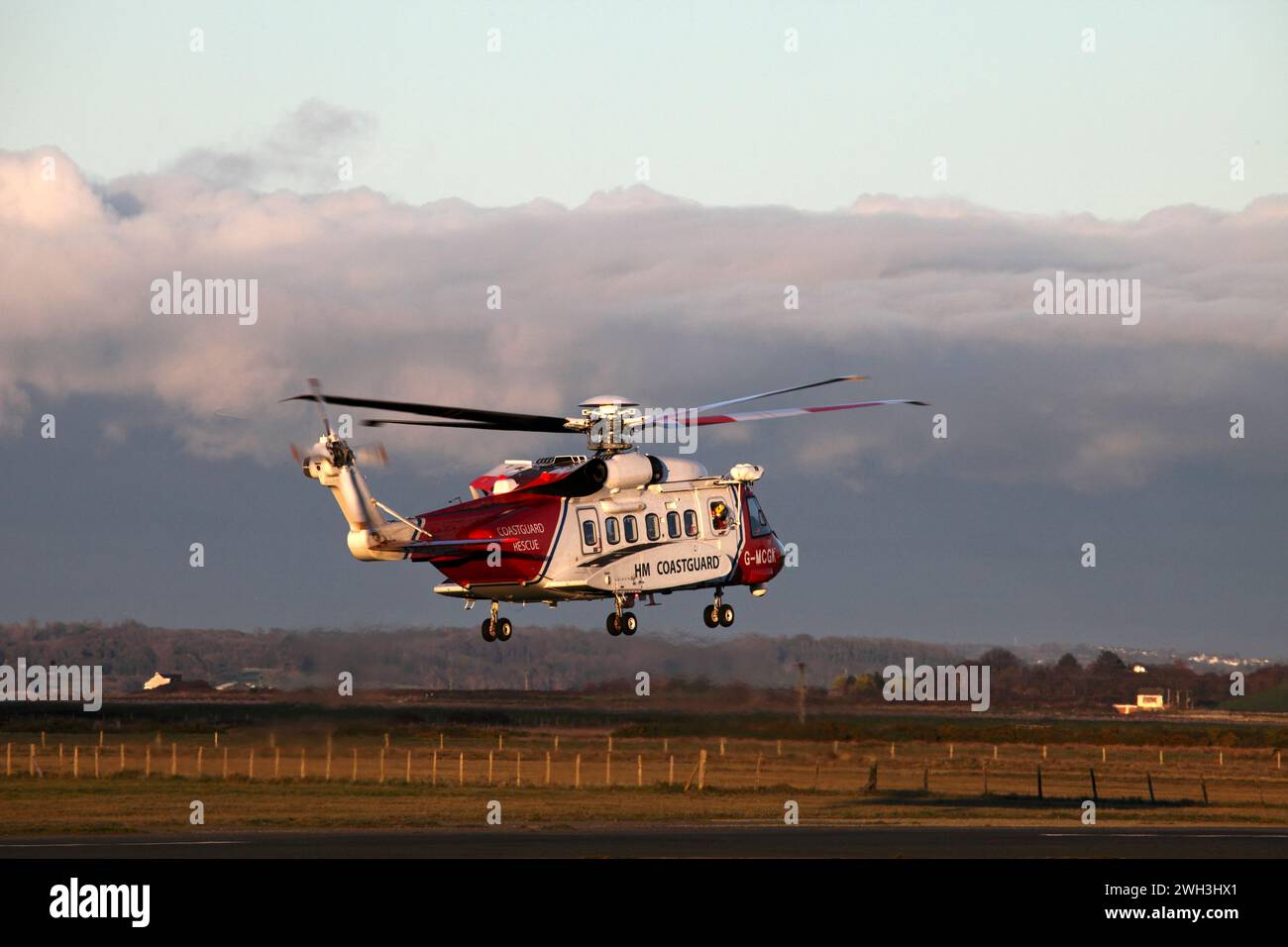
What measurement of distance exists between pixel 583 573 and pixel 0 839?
853 inches

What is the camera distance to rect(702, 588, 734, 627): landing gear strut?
155 ft

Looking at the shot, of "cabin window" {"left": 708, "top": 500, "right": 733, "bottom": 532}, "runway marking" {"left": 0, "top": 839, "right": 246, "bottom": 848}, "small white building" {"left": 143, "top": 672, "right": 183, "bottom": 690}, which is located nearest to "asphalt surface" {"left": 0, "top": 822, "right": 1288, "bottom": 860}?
"runway marking" {"left": 0, "top": 839, "right": 246, "bottom": 848}

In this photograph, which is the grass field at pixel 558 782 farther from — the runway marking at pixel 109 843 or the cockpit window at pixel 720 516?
the cockpit window at pixel 720 516

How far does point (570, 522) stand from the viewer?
43312 mm

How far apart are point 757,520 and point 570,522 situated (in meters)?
7.34

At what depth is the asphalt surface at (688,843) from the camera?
47562mm

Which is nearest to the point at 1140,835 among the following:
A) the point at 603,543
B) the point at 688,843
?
the point at 688,843

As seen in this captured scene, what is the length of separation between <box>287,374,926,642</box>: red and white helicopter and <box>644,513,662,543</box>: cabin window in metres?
0.04

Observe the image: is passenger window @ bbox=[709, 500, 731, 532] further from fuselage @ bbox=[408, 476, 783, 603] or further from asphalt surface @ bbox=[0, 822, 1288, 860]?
asphalt surface @ bbox=[0, 822, 1288, 860]

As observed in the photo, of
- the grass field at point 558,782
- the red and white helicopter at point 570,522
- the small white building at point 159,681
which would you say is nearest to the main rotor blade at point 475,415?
the red and white helicopter at point 570,522
